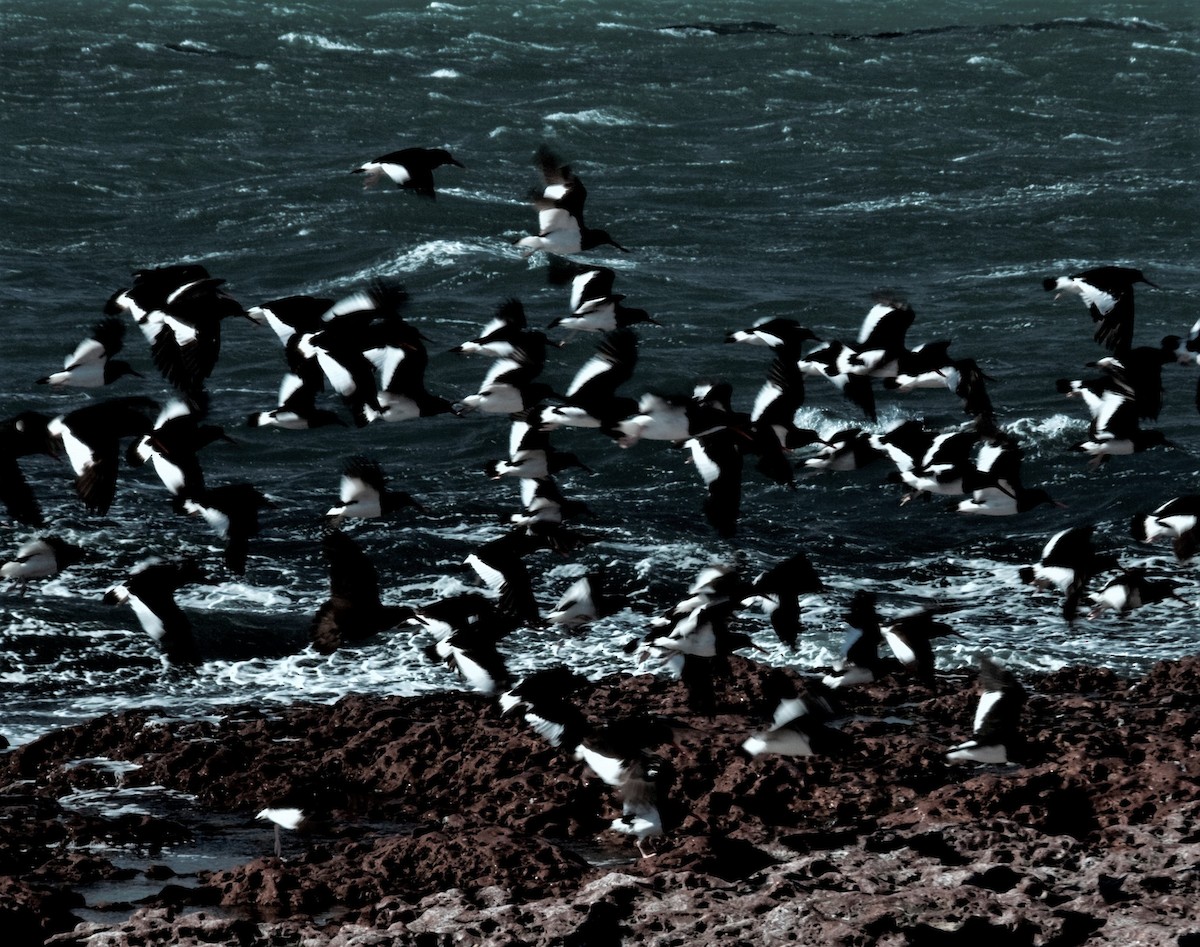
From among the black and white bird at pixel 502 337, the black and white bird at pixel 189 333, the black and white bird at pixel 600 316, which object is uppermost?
the black and white bird at pixel 189 333

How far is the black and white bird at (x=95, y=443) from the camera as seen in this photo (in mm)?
10172

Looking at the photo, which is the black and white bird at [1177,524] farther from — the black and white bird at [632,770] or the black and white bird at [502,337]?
the black and white bird at [632,770]

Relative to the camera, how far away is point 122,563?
15203 millimetres

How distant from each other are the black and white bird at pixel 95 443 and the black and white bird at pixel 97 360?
57.4 inches

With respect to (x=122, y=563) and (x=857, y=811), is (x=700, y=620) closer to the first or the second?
(x=857, y=811)

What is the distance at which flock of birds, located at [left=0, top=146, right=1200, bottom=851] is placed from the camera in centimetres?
986

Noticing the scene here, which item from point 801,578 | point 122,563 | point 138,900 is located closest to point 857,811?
point 801,578

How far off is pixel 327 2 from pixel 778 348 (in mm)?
63169

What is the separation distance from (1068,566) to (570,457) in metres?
3.56

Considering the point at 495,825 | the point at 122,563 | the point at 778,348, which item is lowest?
the point at 122,563

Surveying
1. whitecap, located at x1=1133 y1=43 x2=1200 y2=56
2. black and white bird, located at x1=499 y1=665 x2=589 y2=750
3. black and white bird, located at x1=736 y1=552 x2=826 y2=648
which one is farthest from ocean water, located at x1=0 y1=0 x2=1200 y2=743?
black and white bird, located at x1=499 y1=665 x2=589 y2=750

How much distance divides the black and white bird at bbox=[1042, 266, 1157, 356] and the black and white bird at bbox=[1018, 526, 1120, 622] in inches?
59.3

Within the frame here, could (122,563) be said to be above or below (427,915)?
below

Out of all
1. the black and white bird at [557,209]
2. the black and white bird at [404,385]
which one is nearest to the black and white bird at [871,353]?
the black and white bird at [557,209]
